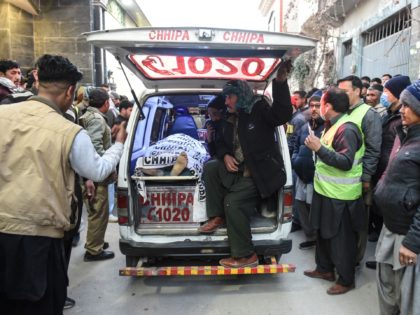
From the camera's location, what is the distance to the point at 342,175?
357 centimetres

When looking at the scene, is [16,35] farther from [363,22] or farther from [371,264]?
[371,264]

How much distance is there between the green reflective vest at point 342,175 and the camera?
11.7 feet

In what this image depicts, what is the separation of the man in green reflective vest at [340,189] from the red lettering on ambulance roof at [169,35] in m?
1.38

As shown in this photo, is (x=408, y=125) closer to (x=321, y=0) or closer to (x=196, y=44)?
(x=196, y=44)

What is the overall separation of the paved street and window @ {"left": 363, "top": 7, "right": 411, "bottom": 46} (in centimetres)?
543

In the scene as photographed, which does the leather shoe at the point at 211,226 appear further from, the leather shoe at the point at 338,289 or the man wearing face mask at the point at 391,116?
the man wearing face mask at the point at 391,116

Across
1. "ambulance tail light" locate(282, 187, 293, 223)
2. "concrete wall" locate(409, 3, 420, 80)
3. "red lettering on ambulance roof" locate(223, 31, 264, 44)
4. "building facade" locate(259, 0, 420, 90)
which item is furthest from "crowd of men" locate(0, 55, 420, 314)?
"building facade" locate(259, 0, 420, 90)

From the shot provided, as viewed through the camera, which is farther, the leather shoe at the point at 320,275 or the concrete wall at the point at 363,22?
the concrete wall at the point at 363,22

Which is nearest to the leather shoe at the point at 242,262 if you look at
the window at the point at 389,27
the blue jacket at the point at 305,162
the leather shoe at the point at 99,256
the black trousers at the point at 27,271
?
the blue jacket at the point at 305,162

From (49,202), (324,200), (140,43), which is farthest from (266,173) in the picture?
(49,202)

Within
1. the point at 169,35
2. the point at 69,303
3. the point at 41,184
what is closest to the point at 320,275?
the point at 69,303

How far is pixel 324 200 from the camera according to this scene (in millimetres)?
3688

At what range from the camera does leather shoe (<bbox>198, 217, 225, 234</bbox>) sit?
368 cm

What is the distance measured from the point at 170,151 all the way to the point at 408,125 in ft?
7.05
